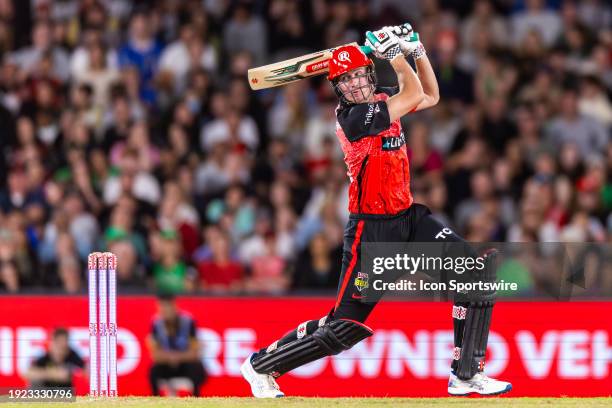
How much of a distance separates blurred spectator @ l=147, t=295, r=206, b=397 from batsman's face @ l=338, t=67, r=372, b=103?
13.0 ft

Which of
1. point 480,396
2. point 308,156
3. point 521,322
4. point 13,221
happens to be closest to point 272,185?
point 308,156

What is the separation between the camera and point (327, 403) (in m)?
11.2

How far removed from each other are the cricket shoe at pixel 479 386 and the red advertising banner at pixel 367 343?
104 inches

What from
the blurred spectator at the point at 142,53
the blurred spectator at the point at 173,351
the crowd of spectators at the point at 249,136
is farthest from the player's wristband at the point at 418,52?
the blurred spectator at the point at 142,53

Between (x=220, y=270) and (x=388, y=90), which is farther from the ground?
(x=388, y=90)

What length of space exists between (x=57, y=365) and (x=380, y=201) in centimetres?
413

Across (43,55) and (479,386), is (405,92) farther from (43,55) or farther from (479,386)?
(43,55)

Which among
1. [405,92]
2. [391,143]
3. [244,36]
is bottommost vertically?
[391,143]

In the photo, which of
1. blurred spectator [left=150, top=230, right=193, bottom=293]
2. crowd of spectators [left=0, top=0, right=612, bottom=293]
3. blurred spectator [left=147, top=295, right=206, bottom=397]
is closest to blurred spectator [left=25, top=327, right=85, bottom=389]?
blurred spectator [left=147, top=295, right=206, bottom=397]

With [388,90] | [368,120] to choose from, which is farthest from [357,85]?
[388,90]

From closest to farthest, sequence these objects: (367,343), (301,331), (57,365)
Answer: (301,331), (57,365), (367,343)

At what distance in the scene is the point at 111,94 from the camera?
18.0 metres

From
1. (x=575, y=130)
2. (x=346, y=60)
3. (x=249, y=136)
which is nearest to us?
(x=346, y=60)

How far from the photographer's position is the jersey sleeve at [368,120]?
34.7ft
